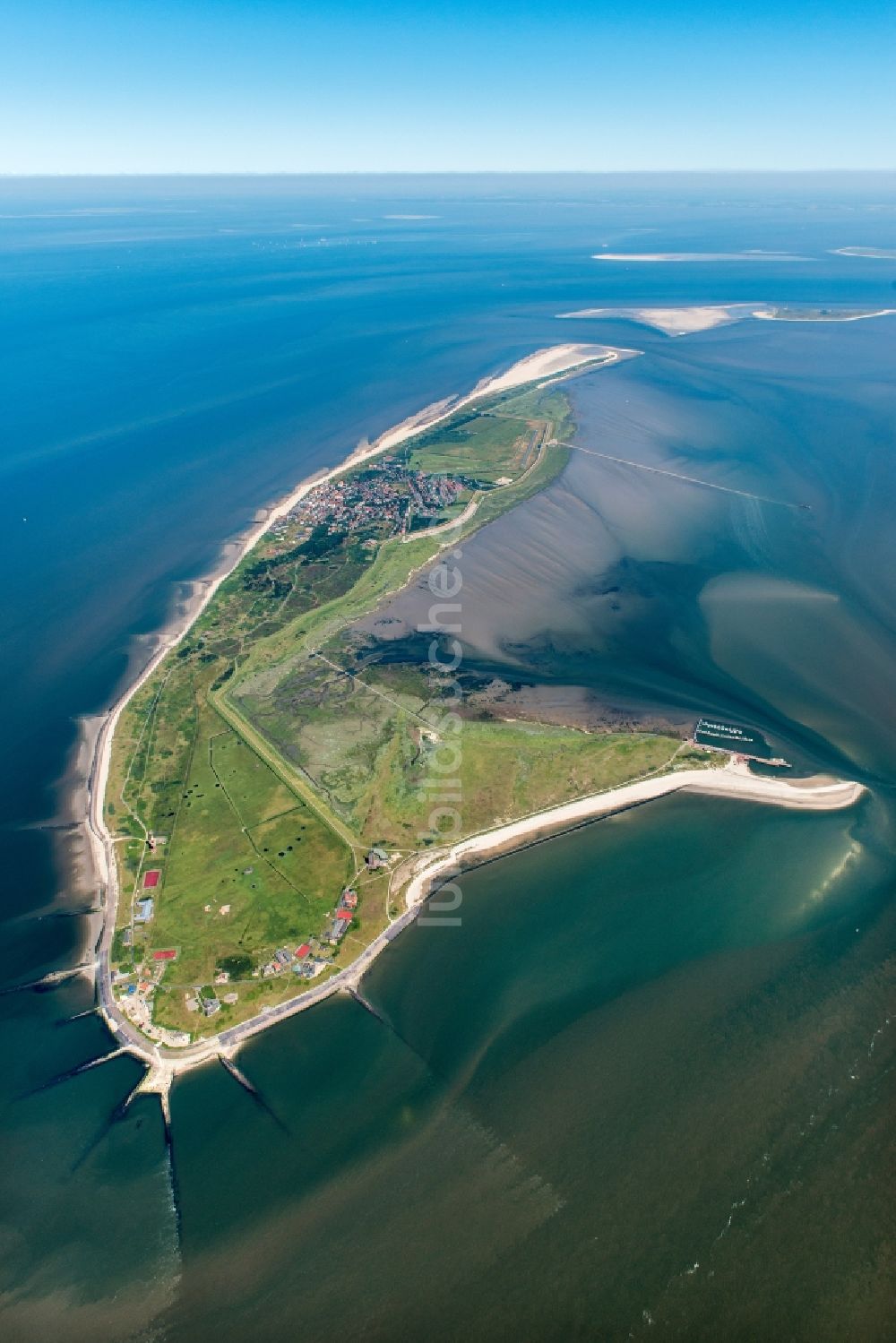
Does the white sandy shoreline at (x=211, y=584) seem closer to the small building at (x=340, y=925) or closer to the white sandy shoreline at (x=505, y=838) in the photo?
the white sandy shoreline at (x=505, y=838)

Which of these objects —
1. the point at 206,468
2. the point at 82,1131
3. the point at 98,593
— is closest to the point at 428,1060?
the point at 82,1131

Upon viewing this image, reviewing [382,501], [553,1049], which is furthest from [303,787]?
[382,501]

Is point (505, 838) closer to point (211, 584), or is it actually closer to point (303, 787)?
point (303, 787)

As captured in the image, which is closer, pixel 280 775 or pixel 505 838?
pixel 505 838

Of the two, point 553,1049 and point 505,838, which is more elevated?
point 505,838

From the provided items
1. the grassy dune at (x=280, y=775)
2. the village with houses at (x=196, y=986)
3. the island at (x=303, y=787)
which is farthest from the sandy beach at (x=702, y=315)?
the village with houses at (x=196, y=986)

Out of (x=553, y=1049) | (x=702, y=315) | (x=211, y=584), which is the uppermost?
(x=702, y=315)

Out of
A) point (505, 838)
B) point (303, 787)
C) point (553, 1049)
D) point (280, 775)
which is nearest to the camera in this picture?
point (553, 1049)

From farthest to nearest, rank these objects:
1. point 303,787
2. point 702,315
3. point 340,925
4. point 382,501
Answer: point 702,315 → point 382,501 → point 303,787 → point 340,925

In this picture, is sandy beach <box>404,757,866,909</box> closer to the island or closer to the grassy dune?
the island

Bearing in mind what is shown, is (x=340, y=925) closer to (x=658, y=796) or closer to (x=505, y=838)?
(x=505, y=838)

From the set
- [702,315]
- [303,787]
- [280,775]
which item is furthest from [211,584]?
[702,315]
